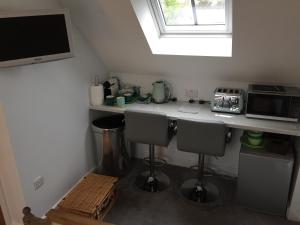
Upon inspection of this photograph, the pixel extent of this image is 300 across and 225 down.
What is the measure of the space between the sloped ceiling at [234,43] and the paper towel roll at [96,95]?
0.36m

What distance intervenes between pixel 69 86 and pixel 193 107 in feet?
4.01

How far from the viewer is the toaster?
8.02ft

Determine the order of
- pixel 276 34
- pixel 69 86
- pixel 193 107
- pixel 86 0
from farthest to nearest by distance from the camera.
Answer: pixel 193 107, pixel 69 86, pixel 86 0, pixel 276 34

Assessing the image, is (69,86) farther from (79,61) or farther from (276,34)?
(276,34)

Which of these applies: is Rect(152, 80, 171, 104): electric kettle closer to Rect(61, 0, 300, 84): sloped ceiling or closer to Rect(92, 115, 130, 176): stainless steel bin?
Rect(61, 0, 300, 84): sloped ceiling

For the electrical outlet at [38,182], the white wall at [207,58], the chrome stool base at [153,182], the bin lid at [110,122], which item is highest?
the white wall at [207,58]

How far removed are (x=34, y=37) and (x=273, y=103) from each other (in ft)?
6.36

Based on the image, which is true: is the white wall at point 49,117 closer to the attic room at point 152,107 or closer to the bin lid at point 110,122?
the attic room at point 152,107

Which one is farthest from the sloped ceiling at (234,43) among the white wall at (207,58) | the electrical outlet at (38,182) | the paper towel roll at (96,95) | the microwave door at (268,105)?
the electrical outlet at (38,182)

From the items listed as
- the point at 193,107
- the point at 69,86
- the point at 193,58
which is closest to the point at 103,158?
the point at 69,86

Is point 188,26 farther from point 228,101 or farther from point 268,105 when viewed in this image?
point 268,105

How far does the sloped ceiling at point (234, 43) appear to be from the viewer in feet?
5.83

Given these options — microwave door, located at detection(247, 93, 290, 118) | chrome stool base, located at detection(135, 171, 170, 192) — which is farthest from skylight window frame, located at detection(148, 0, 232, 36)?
chrome stool base, located at detection(135, 171, 170, 192)

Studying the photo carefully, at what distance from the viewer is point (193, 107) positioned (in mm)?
2686
